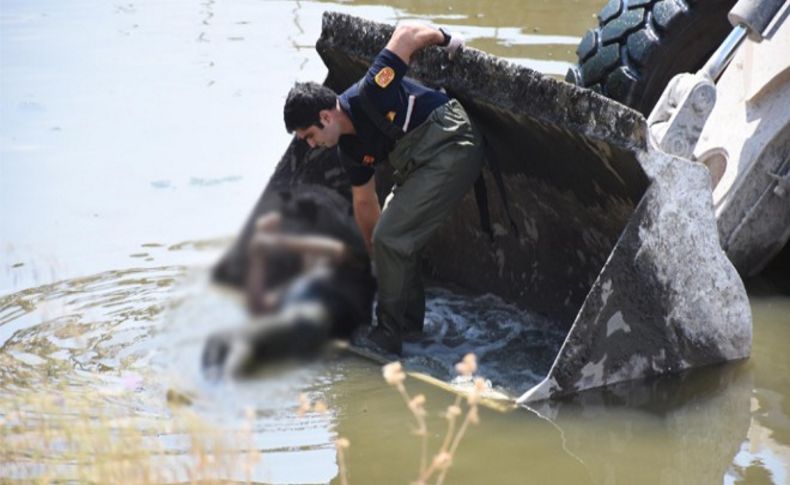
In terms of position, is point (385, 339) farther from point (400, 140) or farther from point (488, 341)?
point (400, 140)

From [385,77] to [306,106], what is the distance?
30 centimetres

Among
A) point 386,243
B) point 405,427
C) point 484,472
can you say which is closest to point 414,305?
point 386,243

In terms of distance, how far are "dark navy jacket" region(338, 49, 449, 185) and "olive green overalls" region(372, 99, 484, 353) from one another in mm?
44

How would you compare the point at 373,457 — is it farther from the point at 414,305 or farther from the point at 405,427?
the point at 414,305

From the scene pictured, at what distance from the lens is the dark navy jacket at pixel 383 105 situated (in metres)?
5.45

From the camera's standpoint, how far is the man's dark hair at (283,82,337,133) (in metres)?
5.38

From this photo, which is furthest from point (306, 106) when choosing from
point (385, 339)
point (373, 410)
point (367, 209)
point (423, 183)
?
point (373, 410)

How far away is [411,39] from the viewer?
5.51m

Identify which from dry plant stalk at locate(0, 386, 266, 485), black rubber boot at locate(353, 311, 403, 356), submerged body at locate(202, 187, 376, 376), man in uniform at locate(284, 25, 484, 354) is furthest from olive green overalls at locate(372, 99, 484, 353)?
dry plant stalk at locate(0, 386, 266, 485)

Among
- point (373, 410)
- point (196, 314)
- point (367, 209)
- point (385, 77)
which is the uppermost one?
point (385, 77)

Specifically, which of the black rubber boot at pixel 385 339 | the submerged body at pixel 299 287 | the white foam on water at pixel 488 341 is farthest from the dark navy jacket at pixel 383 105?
the white foam on water at pixel 488 341

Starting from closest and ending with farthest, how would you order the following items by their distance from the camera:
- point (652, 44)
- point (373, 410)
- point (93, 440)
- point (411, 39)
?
1. point (93, 440)
2. point (373, 410)
3. point (411, 39)
4. point (652, 44)

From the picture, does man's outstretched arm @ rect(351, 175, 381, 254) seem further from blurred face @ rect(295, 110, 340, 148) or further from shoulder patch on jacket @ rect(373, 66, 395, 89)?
shoulder patch on jacket @ rect(373, 66, 395, 89)

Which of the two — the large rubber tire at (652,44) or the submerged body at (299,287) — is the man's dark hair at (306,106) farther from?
the large rubber tire at (652,44)
